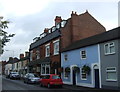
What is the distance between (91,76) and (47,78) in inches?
204

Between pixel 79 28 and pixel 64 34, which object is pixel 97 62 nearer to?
pixel 64 34

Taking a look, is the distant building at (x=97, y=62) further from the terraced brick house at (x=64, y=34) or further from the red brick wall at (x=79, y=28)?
the red brick wall at (x=79, y=28)

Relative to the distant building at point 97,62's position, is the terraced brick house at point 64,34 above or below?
above

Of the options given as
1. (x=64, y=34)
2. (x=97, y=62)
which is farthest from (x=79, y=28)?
(x=97, y=62)

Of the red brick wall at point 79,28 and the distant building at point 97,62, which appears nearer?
the distant building at point 97,62

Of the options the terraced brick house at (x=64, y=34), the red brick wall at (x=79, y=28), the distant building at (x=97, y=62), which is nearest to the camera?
the distant building at (x=97, y=62)

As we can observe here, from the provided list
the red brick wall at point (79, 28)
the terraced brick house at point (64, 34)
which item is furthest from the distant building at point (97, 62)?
the red brick wall at point (79, 28)

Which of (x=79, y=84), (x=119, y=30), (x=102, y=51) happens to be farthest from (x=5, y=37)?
(x=79, y=84)

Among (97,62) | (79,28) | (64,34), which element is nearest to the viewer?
(97,62)

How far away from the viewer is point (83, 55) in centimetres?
2817

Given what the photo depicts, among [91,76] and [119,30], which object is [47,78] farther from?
[119,30]

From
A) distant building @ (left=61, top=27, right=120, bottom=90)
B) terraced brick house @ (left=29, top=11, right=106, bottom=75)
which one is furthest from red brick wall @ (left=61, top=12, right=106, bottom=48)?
distant building @ (left=61, top=27, right=120, bottom=90)

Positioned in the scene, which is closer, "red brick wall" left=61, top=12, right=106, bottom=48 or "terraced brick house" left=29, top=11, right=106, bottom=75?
"terraced brick house" left=29, top=11, right=106, bottom=75

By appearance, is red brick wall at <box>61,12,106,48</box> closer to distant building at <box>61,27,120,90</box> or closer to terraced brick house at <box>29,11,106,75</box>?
terraced brick house at <box>29,11,106,75</box>
